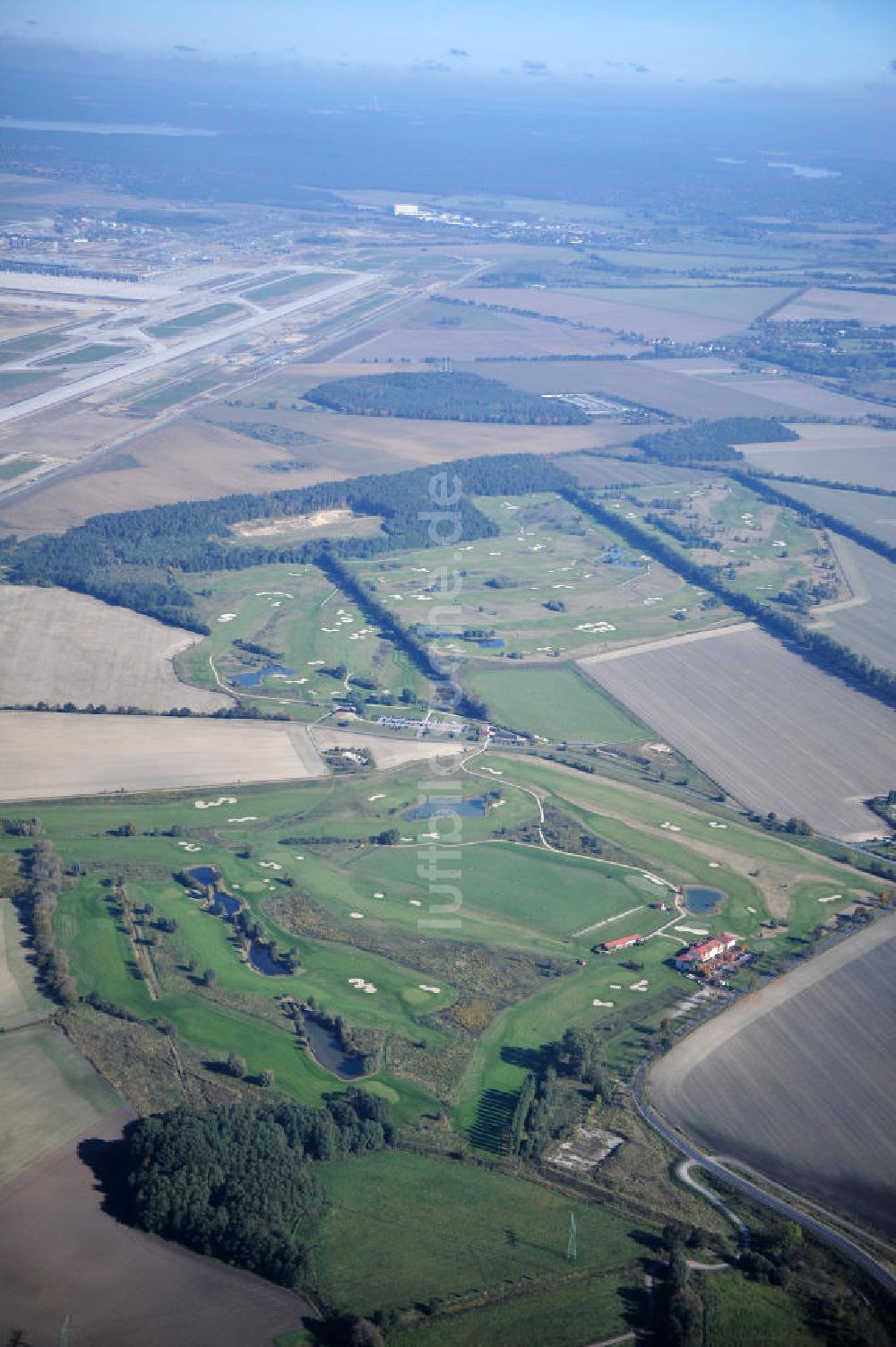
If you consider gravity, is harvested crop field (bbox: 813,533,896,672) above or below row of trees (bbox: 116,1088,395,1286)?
above

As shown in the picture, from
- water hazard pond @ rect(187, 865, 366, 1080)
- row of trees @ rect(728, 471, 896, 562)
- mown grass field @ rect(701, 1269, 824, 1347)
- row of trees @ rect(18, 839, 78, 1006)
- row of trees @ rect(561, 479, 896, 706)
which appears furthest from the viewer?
row of trees @ rect(728, 471, 896, 562)

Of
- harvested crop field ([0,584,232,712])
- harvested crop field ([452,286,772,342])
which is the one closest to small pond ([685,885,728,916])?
harvested crop field ([0,584,232,712])

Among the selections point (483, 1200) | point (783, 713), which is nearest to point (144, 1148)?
point (483, 1200)

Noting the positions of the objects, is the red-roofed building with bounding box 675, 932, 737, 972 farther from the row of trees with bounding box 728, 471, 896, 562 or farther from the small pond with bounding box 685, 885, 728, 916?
the row of trees with bounding box 728, 471, 896, 562

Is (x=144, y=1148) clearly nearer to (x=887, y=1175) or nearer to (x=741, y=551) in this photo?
(x=887, y=1175)

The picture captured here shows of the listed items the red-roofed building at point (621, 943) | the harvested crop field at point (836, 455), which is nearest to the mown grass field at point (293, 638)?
the red-roofed building at point (621, 943)

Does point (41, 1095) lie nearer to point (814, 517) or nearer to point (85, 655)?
point (85, 655)

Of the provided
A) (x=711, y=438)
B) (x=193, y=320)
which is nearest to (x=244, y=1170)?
(x=711, y=438)

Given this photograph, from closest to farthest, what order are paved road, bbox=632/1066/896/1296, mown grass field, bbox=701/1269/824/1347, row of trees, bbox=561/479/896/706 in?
mown grass field, bbox=701/1269/824/1347, paved road, bbox=632/1066/896/1296, row of trees, bbox=561/479/896/706
